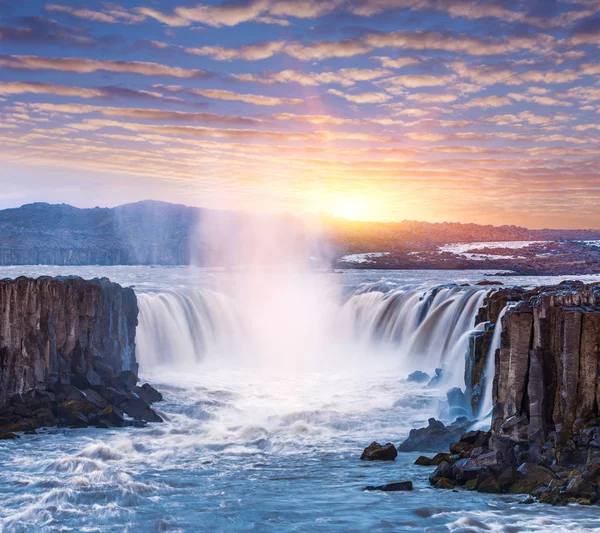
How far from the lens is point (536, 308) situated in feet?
72.3

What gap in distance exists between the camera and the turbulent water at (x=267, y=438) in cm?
1889

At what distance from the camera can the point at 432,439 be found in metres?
25.6

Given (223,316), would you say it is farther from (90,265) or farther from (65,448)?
(90,265)

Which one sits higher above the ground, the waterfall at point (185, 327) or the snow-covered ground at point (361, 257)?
the snow-covered ground at point (361, 257)

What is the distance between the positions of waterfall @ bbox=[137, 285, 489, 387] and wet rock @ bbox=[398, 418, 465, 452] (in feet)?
32.9

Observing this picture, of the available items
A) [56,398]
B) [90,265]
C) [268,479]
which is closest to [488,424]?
[268,479]

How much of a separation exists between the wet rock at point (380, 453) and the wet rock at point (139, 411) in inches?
416

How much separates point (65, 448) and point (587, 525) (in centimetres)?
1789

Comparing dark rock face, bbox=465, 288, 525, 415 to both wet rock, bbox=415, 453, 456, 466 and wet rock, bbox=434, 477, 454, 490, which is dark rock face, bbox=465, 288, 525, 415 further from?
wet rock, bbox=434, 477, 454, 490

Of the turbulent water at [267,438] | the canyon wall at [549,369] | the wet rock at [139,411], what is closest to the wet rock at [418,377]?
the turbulent water at [267,438]

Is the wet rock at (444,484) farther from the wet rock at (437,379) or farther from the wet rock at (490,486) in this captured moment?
the wet rock at (437,379)

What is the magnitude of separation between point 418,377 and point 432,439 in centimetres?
1384

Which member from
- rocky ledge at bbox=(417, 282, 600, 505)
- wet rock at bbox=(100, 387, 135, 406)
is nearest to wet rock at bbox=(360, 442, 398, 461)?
rocky ledge at bbox=(417, 282, 600, 505)

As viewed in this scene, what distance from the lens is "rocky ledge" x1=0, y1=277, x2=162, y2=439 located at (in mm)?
29719
